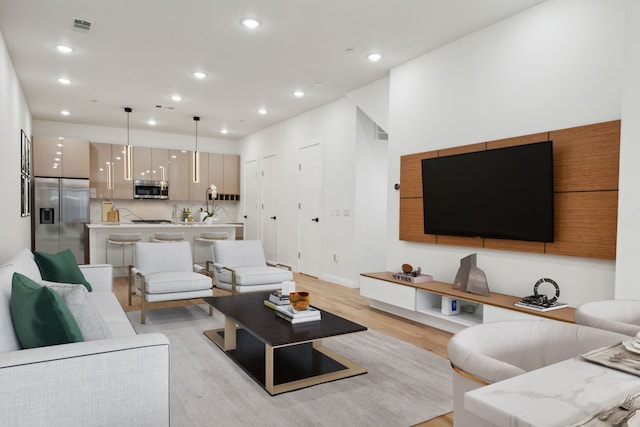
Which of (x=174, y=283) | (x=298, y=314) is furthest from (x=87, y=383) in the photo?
(x=174, y=283)

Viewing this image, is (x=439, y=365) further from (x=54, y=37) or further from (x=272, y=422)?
(x=54, y=37)

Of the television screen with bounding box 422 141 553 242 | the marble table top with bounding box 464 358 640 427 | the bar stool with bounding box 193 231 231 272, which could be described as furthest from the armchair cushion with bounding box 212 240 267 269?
the marble table top with bounding box 464 358 640 427

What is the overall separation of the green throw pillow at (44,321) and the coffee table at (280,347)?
1152 mm

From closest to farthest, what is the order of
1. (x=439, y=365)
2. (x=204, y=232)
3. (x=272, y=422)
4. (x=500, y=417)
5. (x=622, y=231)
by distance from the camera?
(x=500, y=417) → (x=272, y=422) → (x=622, y=231) → (x=439, y=365) → (x=204, y=232)

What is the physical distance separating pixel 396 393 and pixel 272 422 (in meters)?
0.84

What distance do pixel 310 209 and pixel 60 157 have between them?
15.7ft

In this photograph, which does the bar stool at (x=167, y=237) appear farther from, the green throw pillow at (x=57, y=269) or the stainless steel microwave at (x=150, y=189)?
the green throw pillow at (x=57, y=269)

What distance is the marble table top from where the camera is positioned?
776mm

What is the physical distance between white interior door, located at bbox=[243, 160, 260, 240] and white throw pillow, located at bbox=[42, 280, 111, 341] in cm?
711

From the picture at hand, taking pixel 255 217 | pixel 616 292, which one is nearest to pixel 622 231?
pixel 616 292

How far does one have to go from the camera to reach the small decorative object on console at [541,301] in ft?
10.4

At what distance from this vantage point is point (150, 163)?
354 inches

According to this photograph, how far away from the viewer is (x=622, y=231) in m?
2.69

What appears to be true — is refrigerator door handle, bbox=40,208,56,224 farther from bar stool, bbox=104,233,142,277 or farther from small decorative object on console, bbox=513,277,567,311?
small decorative object on console, bbox=513,277,567,311
